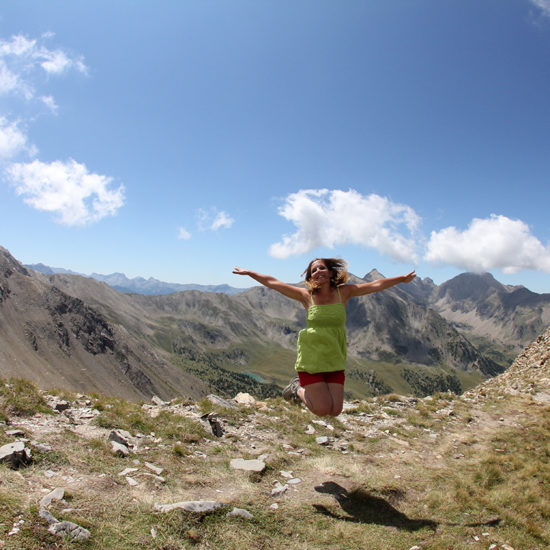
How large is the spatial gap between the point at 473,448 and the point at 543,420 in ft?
15.5

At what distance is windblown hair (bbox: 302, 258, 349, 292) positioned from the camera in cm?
941

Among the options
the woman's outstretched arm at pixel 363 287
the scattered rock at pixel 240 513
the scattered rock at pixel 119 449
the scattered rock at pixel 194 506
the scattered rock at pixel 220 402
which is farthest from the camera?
the scattered rock at pixel 220 402

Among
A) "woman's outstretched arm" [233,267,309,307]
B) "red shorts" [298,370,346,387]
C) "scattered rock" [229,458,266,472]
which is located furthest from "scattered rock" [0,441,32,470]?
"woman's outstretched arm" [233,267,309,307]

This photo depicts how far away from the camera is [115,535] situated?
A: 515cm

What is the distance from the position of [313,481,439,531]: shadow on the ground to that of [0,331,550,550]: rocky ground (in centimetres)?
4

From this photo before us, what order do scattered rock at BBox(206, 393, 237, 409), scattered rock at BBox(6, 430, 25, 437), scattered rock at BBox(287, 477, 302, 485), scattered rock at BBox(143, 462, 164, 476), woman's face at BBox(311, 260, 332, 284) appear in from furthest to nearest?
scattered rock at BBox(206, 393, 237, 409) → woman's face at BBox(311, 260, 332, 284) → scattered rock at BBox(287, 477, 302, 485) → scattered rock at BBox(6, 430, 25, 437) → scattered rock at BBox(143, 462, 164, 476)

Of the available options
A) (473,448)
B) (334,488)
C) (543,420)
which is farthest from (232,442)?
(543,420)

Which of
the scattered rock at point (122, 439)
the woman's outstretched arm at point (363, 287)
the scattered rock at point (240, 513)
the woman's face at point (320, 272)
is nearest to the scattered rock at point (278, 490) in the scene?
the scattered rock at point (240, 513)

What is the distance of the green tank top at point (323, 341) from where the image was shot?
8461mm

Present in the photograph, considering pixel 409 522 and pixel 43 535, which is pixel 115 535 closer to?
pixel 43 535

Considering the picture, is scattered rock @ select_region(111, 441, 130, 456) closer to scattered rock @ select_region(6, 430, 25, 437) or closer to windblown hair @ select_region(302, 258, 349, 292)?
scattered rock @ select_region(6, 430, 25, 437)

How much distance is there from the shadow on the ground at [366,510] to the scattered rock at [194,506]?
2.20m

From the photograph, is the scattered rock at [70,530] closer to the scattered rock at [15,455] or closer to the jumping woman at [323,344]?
the scattered rock at [15,455]

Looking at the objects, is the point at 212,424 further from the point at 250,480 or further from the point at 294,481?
the point at 294,481
